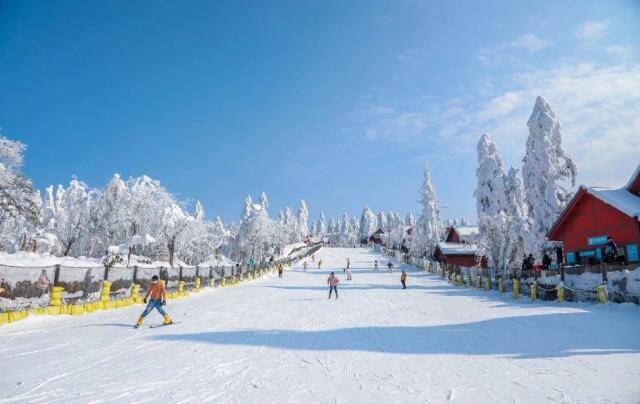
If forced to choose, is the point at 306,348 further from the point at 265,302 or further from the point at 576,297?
the point at 576,297

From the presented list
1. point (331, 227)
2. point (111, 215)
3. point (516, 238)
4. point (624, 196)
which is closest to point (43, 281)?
point (624, 196)

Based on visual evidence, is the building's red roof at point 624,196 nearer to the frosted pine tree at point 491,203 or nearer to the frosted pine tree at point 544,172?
the frosted pine tree at point 544,172

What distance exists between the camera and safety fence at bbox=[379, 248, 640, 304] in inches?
524

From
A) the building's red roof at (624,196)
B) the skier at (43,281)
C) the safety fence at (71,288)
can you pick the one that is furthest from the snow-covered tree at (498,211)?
the skier at (43,281)

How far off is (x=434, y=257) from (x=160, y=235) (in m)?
36.8

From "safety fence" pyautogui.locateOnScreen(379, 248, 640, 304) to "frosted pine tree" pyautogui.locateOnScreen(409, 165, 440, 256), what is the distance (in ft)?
97.9

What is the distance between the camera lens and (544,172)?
28.3 meters

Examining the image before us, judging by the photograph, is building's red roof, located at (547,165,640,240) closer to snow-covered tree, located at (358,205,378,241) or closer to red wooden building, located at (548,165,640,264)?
red wooden building, located at (548,165,640,264)

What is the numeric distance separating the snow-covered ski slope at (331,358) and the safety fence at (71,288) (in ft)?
1.89

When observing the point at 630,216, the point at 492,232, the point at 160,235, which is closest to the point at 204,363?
the point at 630,216

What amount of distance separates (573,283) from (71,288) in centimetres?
2043

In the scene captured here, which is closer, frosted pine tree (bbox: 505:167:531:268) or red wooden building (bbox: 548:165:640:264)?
red wooden building (bbox: 548:165:640:264)

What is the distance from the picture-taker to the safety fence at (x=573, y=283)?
13320 millimetres

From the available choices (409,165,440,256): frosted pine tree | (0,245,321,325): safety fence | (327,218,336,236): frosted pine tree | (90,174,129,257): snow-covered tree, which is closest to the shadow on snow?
(0,245,321,325): safety fence
